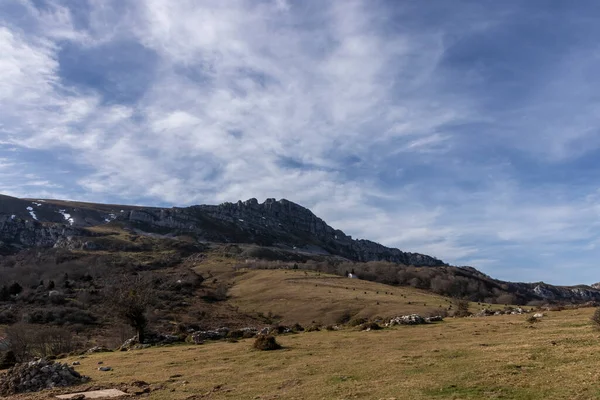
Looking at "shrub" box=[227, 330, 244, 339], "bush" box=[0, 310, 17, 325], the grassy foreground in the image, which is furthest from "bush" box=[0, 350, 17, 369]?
"bush" box=[0, 310, 17, 325]

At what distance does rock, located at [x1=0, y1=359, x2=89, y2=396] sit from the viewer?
24219 millimetres

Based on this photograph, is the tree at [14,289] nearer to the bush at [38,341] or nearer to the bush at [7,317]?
the bush at [7,317]

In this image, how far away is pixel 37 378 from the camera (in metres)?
24.6

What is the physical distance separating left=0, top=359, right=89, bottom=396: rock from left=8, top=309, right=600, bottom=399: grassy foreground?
5.27ft

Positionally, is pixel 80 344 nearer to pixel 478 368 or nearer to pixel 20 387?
pixel 20 387

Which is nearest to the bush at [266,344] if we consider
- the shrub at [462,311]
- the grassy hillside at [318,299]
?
the shrub at [462,311]

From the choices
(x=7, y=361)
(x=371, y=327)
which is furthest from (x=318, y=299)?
(x=7, y=361)

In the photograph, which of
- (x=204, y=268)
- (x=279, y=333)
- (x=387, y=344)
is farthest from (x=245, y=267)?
(x=387, y=344)

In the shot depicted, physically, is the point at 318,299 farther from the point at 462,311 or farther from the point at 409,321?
the point at 409,321

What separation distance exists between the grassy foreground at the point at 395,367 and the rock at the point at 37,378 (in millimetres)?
1606

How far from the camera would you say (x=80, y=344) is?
6128cm

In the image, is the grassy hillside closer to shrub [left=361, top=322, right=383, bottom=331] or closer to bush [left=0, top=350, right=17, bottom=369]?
shrub [left=361, top=322, right=383, bottom=331]

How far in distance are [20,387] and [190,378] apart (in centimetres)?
909

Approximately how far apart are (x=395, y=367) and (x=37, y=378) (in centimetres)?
1893
